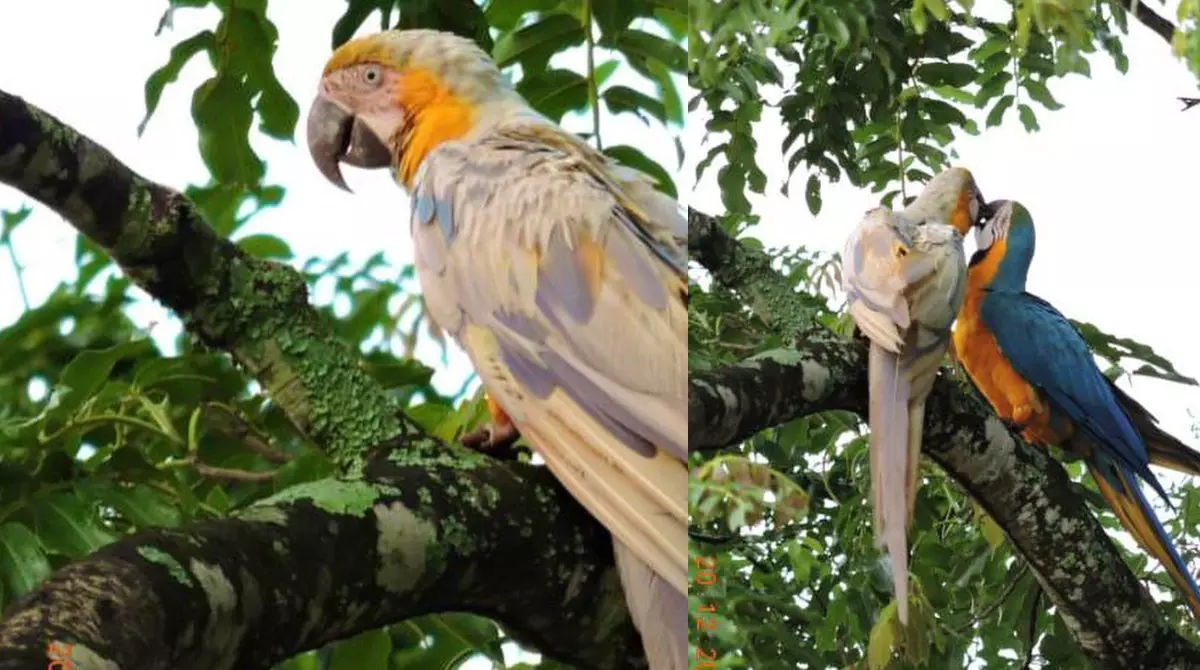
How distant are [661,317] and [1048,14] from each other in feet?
2.28

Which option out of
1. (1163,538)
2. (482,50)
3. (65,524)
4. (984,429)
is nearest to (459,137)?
(482,50)

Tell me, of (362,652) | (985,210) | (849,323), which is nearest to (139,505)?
(362,652)

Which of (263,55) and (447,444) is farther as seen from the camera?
(263,55)

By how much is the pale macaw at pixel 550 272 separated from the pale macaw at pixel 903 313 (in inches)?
14.9

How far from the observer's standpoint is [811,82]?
51.6 inches

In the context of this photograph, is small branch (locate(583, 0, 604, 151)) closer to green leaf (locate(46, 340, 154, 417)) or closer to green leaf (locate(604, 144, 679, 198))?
green leaf (locate(604, 144, 679, 198))

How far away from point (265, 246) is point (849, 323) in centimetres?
59

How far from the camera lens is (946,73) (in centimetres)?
134

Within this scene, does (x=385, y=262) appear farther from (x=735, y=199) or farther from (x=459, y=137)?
(x=735, y=199)

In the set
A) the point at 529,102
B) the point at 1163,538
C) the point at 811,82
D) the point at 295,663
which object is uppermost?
the point at 811,82

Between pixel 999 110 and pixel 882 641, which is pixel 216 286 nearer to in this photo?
pixel 882 641

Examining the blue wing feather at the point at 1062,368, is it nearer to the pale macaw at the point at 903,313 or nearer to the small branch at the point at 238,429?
the pale macaw at the point at 903,313
